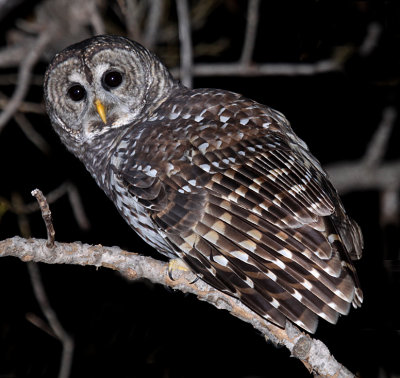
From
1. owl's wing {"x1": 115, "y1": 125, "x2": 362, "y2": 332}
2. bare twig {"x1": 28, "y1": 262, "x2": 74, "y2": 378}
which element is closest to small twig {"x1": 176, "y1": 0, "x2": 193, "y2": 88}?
owl's wing {"x1": 115, "y1": 125, "x2": 362, "y2": 332}

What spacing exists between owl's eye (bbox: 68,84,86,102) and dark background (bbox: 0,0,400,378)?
4.04 ft

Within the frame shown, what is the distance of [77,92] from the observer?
3602mm

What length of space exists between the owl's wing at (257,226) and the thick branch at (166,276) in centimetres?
14

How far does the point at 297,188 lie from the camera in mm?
2795

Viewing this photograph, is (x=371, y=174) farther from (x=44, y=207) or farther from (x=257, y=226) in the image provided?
(x=44, y=207)

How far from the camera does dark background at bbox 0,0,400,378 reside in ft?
14.6

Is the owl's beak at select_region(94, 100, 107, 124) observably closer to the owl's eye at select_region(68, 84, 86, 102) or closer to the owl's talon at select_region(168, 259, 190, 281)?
the owl's eye at select_region(68, 84, 86, 102)

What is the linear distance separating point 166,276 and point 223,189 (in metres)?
0.47

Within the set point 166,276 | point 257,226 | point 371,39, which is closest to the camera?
point 257,226

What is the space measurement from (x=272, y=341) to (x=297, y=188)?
67 cm

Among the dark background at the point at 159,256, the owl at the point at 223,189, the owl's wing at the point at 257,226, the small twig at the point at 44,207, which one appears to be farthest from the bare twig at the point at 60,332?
the small twig at the point at 44,207

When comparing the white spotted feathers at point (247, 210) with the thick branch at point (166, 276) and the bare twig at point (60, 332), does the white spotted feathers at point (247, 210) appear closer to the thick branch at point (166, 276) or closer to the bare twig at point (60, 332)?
the thick branch at point (166, 276)

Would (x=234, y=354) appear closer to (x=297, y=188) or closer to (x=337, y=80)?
(x=297, y=188)

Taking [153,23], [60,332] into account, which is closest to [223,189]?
[60,332]
